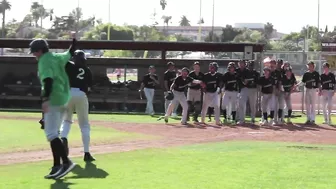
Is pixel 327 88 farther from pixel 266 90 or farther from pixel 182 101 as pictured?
pixel 182 101

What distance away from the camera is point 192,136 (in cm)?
1487

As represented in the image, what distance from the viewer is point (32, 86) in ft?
89.0

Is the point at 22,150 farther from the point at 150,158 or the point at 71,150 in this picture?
the point at 150,158

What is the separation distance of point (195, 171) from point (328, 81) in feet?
37.1

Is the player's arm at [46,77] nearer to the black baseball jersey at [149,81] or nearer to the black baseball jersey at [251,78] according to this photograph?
the black baseball jersey at [251,78]

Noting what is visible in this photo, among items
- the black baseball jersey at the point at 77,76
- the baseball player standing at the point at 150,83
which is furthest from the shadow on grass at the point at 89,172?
the baseball player standing at the point at 150,83

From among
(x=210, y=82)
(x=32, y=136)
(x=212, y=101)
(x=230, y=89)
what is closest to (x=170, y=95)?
(x=212, y=101)

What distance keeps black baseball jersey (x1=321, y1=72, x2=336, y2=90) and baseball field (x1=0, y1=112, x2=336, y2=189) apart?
2.79 metres

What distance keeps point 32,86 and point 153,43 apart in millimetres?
6038

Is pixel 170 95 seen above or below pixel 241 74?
below

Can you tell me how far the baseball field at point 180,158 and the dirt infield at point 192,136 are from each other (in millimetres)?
18

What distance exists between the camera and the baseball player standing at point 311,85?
19000 millimetres

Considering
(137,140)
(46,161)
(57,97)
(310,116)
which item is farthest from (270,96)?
(57,97)

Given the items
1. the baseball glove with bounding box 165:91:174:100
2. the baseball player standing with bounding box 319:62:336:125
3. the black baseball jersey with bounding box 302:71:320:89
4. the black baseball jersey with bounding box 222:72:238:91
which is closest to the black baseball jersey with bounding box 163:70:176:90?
the baseball glove with bounding box 165:91:174:100
